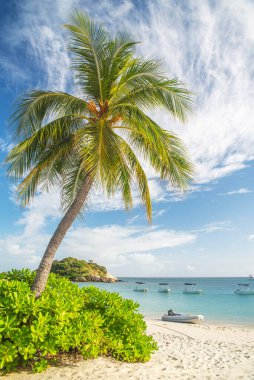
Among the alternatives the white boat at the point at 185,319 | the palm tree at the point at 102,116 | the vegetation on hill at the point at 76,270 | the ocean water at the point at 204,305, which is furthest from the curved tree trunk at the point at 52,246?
the vegetation on hill at the point at 76,270

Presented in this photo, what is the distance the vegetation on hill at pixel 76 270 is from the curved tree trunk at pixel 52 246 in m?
62.1

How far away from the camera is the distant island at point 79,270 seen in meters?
70.0

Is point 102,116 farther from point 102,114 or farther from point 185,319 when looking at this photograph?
point 185,319

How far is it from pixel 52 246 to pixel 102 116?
148 inches

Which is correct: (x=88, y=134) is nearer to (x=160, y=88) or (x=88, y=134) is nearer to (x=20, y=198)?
(x=160, y=88)

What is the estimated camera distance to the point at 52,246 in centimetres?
679

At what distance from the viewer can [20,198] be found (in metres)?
8.98

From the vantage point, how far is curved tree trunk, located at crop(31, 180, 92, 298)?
20.9 ft

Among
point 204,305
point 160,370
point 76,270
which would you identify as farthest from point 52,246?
point 76,270

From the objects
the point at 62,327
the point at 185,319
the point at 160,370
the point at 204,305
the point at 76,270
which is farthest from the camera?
the point at 76,270

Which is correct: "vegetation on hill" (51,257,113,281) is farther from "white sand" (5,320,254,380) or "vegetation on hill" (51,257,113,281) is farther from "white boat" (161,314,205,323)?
"white sand" (5,320,254,380)

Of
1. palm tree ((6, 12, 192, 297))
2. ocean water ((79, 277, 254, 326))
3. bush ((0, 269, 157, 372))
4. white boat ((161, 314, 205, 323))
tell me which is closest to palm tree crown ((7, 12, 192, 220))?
palm tree ((6, 12, 192, 297))

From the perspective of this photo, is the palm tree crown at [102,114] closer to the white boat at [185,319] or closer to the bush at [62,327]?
the bush at [62,327]

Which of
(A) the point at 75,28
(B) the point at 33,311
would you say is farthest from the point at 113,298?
(A) the point at 75,28
